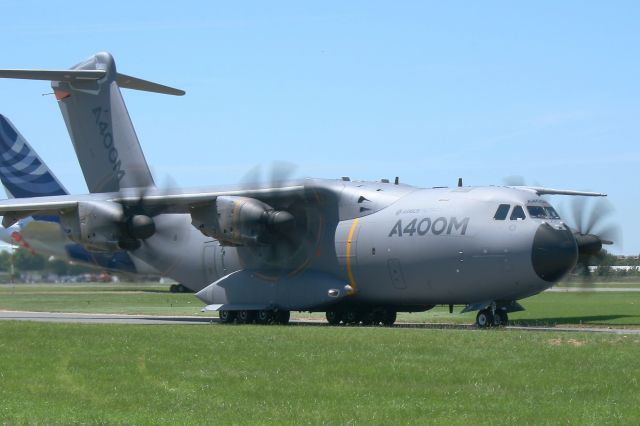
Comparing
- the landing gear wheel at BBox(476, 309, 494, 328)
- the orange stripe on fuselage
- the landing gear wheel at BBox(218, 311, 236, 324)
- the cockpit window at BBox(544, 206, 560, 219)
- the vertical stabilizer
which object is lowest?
the landing gear wheel at BBox(218, 311, 236, 324)

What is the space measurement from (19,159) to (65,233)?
1053 cm

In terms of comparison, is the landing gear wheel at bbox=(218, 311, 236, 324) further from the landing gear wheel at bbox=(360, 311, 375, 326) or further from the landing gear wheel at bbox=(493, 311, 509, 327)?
the landing gear wheel at bbox=(493, 311, 509, 327)

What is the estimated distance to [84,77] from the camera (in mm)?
37656

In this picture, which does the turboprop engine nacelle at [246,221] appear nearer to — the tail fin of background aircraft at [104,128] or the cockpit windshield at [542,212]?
the tail fin of background aircraft at [104,128]

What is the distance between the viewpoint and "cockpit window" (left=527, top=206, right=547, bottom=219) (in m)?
28.0

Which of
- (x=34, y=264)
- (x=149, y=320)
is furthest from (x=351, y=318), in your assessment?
(x=34, y=264)

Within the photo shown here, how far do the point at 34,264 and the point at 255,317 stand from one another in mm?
19143

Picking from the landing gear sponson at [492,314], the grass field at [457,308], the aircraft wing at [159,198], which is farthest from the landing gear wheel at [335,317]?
the landing gear sponson at [492,314]

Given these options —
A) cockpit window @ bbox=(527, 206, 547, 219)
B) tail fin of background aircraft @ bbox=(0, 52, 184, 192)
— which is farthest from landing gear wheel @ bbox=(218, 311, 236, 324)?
cockpit window @ bbox=(527, 206, 547, 219)

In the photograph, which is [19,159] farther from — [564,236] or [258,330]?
[564,236]

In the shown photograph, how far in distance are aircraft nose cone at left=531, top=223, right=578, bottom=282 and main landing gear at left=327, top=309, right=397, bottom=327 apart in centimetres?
661

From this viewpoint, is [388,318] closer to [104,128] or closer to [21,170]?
[104,128]

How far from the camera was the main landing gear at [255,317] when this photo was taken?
33.0 m

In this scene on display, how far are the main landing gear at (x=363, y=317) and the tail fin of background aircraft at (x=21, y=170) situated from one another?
15792 millimetres
